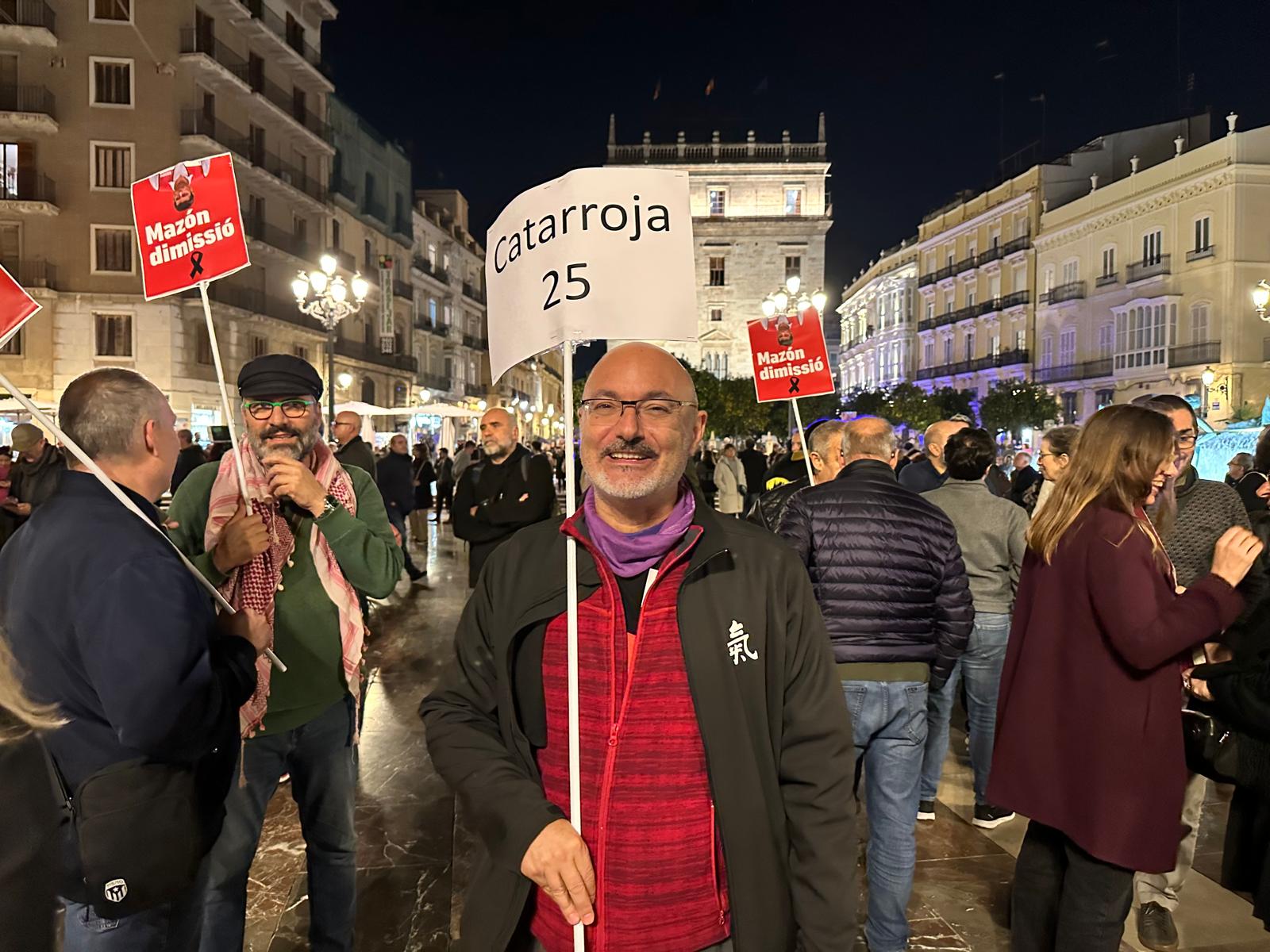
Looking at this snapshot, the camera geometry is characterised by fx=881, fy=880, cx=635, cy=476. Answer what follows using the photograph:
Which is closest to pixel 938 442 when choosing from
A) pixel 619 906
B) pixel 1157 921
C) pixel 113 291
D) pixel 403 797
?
pixel 1157 921

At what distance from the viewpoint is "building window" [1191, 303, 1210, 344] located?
33.1m

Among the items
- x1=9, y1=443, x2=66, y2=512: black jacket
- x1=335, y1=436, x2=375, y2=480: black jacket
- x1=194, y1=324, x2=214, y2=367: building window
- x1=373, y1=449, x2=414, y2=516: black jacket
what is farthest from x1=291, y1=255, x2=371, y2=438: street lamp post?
x1=194, y1=324, x2=214, y2=367: building window

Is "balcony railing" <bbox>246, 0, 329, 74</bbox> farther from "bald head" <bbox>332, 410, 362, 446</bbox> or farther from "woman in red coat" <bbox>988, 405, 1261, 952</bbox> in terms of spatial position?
"woman in red coat" <bbox>988, 405, 1261, 952</bbox>

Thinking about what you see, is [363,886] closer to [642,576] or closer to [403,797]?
[403,797]

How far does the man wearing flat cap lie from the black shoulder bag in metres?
0.73

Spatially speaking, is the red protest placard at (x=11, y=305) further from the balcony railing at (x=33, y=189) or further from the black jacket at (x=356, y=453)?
the balcony railing at (x=33, y=189)

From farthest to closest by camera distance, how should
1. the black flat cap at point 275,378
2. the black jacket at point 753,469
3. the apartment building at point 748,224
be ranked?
the apartment building at point 748,224
the black jacket at point 753,469
the black flat cap at point 275,378

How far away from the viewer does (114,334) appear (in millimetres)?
26359

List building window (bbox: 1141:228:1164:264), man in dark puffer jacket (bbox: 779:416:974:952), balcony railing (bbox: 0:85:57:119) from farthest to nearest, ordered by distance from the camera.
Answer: building window (bbox: 1141:228:1164:264), balcony railing (bbox: 0:85:57:119), man in dark puffer jacket (bbox: 779:416:974:952)

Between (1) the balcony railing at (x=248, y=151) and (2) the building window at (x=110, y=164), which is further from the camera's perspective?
(1) the balcony railing at (x=248, y=151)

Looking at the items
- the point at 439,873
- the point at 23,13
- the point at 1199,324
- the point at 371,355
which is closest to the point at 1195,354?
the point at 1199,324

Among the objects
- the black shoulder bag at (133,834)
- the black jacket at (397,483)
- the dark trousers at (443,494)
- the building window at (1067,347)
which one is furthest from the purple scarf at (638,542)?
the building window at (1067,347)

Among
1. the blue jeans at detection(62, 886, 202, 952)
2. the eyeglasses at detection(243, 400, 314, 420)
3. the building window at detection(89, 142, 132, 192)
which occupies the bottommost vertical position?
the blue jeans at detection(62, 886, 202, 952)

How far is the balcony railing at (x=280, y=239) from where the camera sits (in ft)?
99.4
